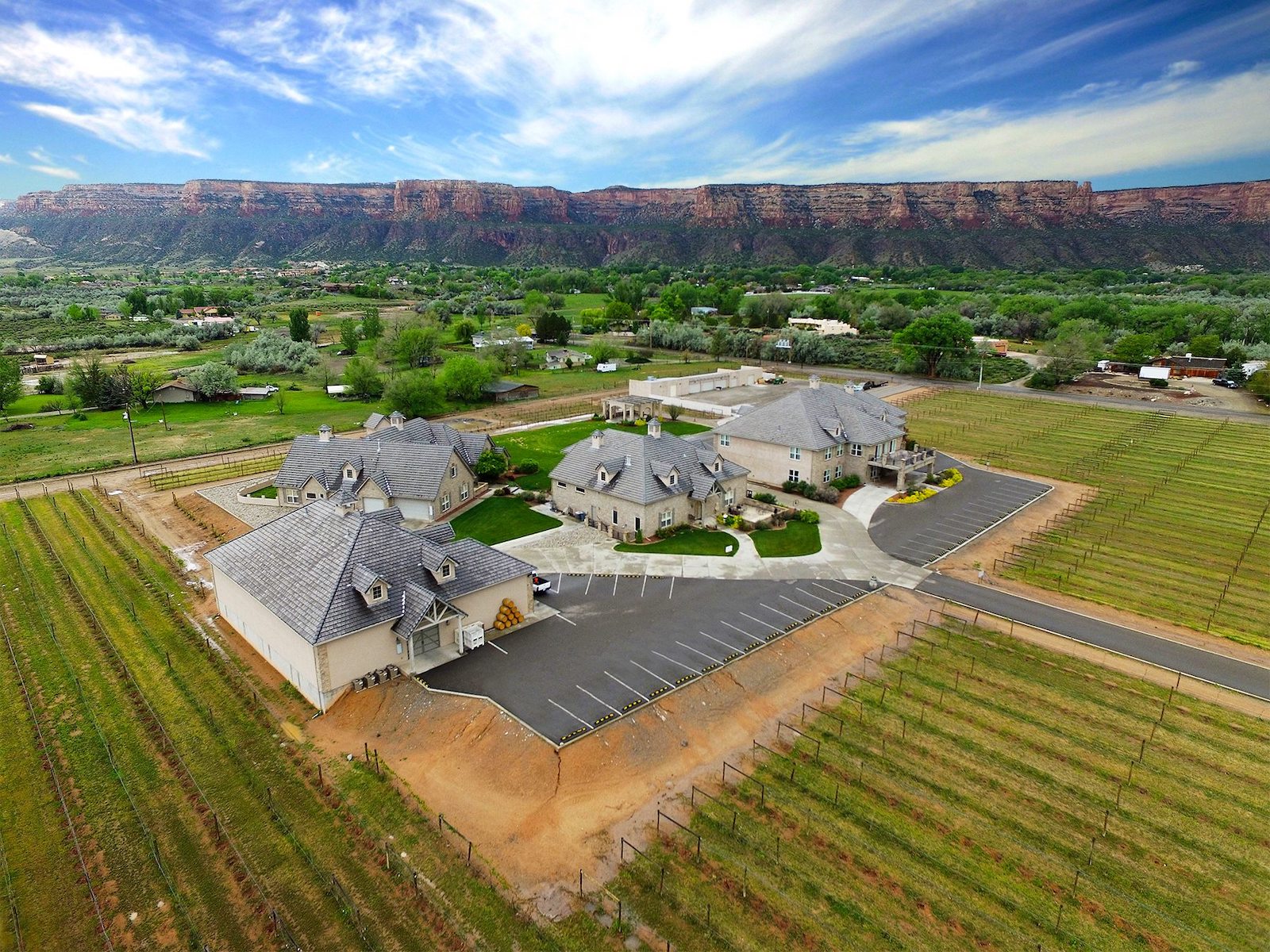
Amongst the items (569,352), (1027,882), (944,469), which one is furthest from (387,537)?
(569,352)

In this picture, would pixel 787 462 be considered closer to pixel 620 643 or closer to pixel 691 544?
pixel 691 544

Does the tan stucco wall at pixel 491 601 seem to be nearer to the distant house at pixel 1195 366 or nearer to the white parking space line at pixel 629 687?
the white parking space line at pixel 629 687

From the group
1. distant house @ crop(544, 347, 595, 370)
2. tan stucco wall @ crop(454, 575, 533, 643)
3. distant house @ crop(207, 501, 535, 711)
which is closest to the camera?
distant house @ crop(207, 501, 535, 711)

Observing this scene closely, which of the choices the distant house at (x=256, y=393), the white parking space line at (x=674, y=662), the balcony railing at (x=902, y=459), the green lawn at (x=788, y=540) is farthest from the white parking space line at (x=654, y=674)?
the distant house at (x=256, y=393)

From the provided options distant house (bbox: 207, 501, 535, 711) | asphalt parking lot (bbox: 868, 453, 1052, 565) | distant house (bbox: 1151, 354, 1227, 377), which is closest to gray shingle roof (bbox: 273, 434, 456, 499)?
distant house (bbox: 207, 501, 535, 711)

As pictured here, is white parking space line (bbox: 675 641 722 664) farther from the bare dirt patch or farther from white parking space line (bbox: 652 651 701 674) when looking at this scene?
white parking space line (bbox: 652 651 701 674)
